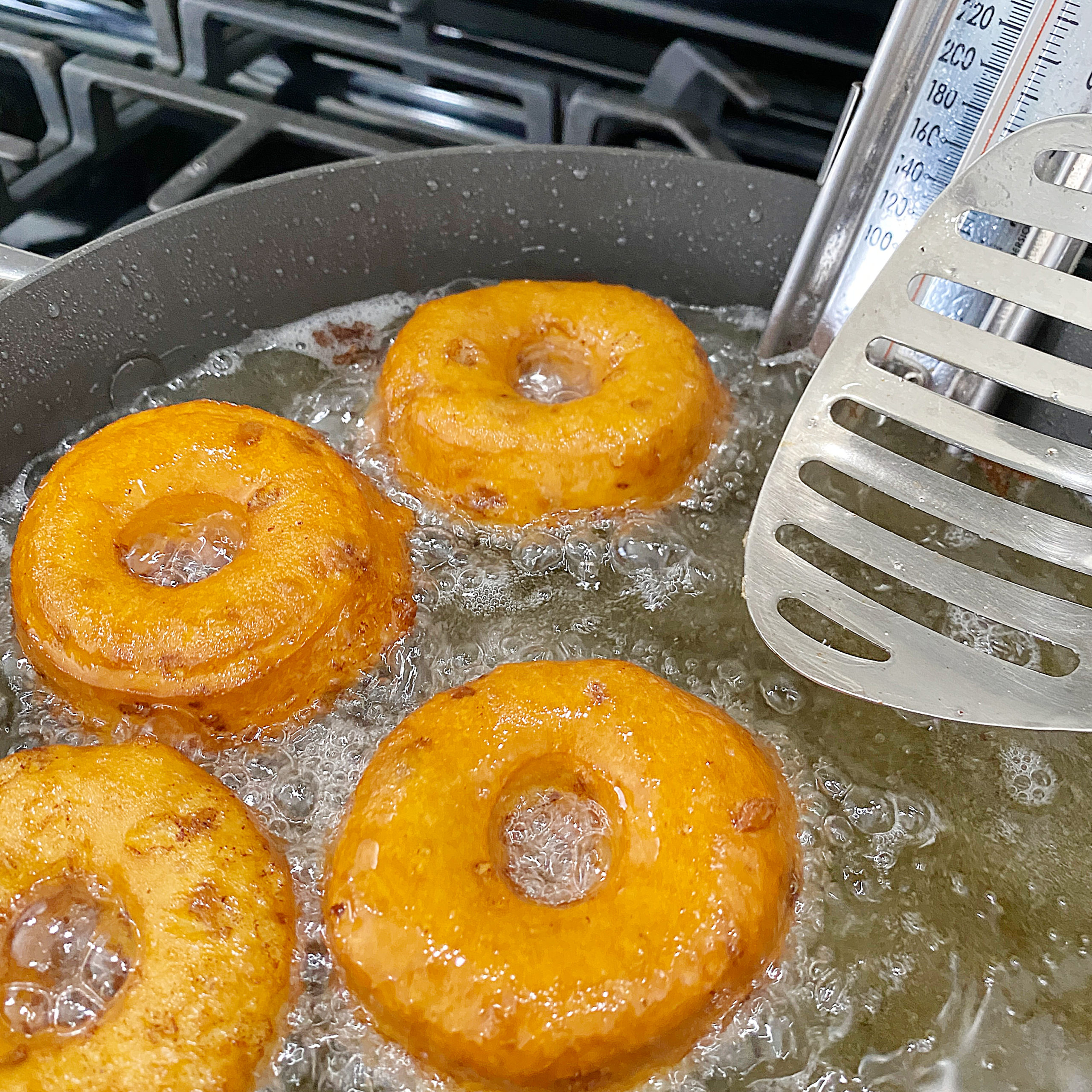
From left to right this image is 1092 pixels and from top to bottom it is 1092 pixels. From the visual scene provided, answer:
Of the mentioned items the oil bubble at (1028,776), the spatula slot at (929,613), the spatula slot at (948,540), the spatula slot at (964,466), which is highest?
the spatula slot at (964,466)

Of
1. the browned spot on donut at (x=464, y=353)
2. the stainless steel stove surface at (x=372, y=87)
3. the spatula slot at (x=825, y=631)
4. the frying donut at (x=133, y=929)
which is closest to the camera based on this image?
the frying donut at (x=133, y=929)

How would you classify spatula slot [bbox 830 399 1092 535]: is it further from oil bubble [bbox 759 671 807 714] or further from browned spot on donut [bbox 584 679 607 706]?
browned spot on donut [bbox 584 679 607 706]

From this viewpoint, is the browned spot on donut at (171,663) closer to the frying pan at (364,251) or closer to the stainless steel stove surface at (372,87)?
the frying pan at (364,251)

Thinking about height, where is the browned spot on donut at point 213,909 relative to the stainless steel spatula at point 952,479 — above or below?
below

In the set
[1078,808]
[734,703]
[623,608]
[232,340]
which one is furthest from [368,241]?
[1078,808]

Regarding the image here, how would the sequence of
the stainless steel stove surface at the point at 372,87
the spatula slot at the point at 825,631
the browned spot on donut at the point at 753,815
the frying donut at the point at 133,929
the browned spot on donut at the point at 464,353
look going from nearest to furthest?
the frying donut at the point at 133,929
the browned spot on donut at the point at 753,815
the spatula slot at the point at 825,631
the browned spot on donut at the point at 464,353
the stainless steel stove surface at the point at 372,87

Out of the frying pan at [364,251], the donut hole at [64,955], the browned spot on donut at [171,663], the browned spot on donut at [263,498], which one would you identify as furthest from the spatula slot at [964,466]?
the donut hole at [64,955]

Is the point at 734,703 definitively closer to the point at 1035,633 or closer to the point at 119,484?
the point at 1035,633
